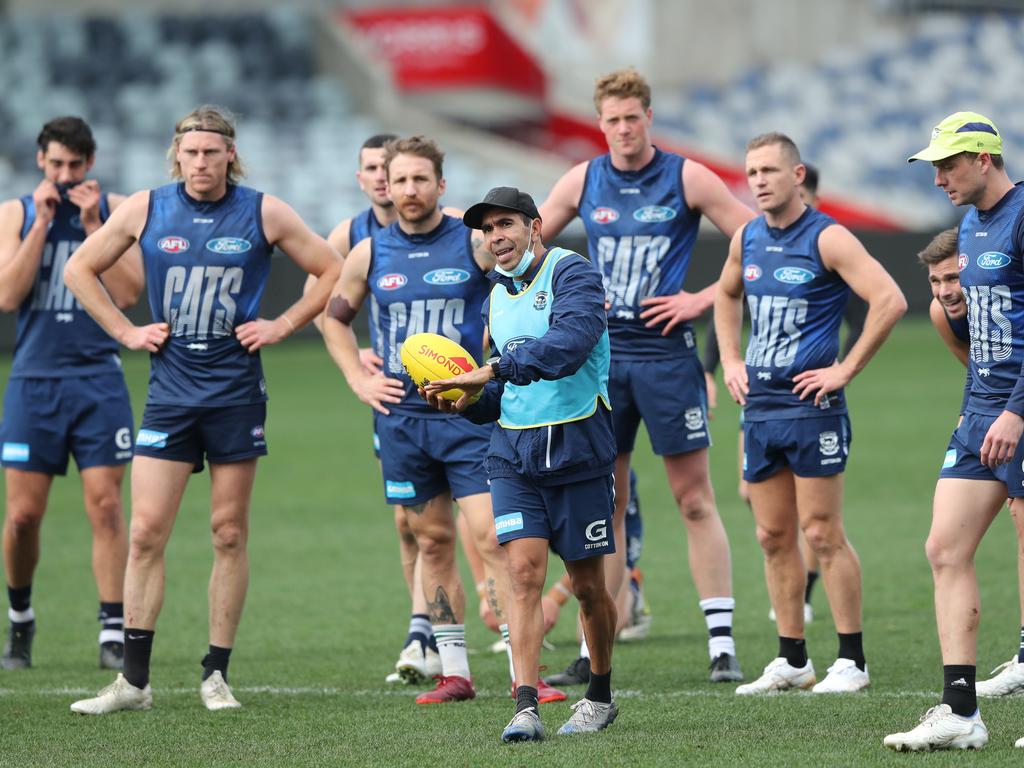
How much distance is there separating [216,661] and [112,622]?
138 centimetres

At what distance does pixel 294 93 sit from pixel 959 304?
2727cm

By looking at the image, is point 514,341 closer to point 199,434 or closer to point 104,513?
point 199,434

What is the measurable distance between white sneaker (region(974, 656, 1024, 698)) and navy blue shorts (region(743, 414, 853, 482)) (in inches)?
44.3

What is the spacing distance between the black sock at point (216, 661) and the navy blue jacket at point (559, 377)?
68.3 inches

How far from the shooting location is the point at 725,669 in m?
7.65

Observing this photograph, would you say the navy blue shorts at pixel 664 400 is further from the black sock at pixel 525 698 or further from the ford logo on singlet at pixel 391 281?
the black sock at pixel 525 698

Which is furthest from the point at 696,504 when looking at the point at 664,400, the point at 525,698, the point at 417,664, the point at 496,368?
the point at 496,368

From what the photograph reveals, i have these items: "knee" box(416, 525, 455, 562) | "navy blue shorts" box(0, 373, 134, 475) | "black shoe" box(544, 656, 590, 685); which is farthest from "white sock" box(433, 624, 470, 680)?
"navy blue shorts" box(0, 373, 134, 475)

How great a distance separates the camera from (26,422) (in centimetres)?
853

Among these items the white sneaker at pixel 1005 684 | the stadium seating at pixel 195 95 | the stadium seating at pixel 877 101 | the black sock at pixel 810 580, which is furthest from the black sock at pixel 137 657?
the stadium seating at pixel 877 101

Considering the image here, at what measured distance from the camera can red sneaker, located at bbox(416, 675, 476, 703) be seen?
23.8ft

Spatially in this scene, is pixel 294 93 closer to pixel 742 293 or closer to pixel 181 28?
pixel 181 28

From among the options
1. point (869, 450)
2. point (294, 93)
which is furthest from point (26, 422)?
point (294, 93)

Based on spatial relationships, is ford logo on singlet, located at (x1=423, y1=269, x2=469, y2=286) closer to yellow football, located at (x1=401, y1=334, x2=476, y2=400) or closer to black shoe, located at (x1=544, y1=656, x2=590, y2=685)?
yellow football, located at (x1=401, y1=334, x2=476, y2=400)
